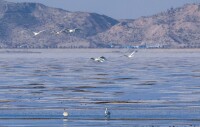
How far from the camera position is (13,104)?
1978 inches

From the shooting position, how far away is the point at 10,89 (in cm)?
6100

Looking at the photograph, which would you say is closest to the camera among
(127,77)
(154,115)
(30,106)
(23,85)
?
(154,115)

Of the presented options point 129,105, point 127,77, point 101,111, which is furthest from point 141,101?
point 127,77

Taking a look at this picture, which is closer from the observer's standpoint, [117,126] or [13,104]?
[117,126]

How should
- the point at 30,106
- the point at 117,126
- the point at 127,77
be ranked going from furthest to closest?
the point at 127,77
the point at 30,106
the point at 117,126

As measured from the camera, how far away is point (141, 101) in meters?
Result: 51.5

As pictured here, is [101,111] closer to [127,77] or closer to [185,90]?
[185,90]

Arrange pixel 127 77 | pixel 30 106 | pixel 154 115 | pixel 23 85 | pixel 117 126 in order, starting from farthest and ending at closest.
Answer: pixel 127 77
pixel 23 85
pixel 30 106
pixel 154 115
pixel 117 126

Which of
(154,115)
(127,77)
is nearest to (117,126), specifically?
(154,115)

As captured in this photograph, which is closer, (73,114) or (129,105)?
(73,114)

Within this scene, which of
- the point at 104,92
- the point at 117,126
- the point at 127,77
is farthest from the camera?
the point at 127,77

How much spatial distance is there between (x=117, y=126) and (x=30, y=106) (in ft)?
31.8

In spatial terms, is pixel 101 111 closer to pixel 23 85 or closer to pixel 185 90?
pixel 185 90

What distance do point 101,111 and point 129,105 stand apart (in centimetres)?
323
